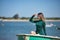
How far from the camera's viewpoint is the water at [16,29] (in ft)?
8.41

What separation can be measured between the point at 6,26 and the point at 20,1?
46cm

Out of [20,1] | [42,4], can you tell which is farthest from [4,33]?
[42,4]

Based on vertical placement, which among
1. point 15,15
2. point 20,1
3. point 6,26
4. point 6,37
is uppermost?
point 20,1

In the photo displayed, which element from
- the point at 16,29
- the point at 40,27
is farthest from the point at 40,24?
the point at 16,29

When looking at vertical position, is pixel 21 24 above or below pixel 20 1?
below

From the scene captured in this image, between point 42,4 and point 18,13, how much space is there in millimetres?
406

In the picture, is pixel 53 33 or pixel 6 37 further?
pixel 6 37

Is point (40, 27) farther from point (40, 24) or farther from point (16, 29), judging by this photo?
point (16, 29)

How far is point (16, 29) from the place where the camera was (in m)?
2.65

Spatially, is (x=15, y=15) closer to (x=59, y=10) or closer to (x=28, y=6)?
(x=28, y=6)

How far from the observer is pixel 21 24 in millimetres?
2660

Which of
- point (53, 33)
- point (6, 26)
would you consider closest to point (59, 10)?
point (53, 33)

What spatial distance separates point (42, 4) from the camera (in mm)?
2654

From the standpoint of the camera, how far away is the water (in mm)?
2562
